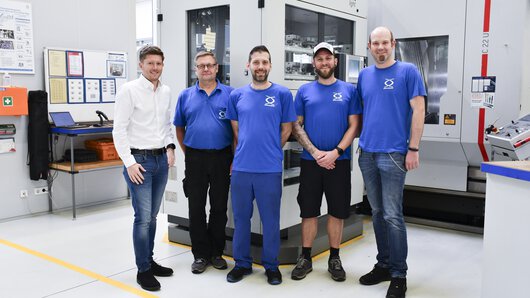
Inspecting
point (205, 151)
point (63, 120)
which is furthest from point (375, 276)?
point (63, 120)

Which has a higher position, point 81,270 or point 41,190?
point 41,190

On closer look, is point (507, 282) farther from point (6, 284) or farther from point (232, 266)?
point (6, 284)

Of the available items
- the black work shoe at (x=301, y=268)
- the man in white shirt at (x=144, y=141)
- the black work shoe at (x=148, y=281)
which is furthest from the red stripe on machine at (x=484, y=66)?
the black work shoe at (x=148, y=281)

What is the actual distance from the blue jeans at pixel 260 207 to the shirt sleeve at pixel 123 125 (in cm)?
77

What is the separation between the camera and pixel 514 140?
366 cm

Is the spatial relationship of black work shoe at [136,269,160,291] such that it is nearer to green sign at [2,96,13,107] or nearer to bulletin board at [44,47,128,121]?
green sign at [2,96,13,107]

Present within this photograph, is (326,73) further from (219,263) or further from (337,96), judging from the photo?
(219,263)

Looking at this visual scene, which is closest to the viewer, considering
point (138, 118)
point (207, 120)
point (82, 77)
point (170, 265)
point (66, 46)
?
point (138, 118)

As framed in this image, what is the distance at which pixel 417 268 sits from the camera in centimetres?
385

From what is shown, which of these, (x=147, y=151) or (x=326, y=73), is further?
(x=326, y=73)

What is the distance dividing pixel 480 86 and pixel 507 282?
2.48 meters

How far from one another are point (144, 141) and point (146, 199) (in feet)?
1.32

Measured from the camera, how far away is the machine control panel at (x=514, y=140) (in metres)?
3.64

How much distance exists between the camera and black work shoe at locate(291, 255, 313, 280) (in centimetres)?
355
